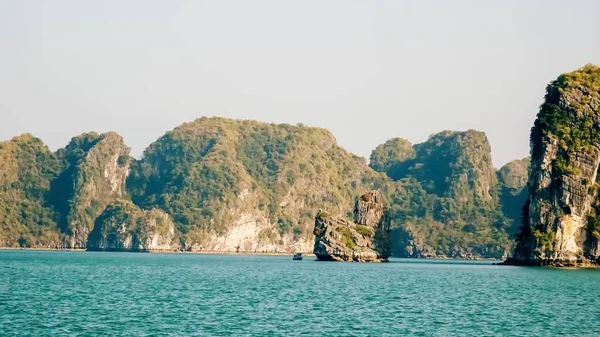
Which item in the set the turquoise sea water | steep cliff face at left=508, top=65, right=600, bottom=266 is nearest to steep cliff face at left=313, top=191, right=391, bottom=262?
steep cliff face at left=508, top=65, right=600, bottom=266

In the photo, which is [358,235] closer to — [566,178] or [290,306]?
[566,178]

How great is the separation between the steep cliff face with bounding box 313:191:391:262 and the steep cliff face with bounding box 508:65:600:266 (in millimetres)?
34071

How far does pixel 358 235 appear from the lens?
541 feet

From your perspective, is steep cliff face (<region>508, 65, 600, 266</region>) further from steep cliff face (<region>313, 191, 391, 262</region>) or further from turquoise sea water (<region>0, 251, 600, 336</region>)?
steep cliff face (<region>313, 191, 391, 262</region>)

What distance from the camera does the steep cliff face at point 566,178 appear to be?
433 feet

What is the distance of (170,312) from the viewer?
6072 cm

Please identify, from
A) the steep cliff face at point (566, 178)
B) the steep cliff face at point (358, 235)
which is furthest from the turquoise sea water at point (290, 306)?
the steep cliff face at point (358, 235)

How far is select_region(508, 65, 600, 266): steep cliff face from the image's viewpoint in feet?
433

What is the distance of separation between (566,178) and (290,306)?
249ft

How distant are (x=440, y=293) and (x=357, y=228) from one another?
84.2 meters

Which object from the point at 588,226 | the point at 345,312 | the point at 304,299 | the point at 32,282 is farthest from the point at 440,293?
the point at 588,226

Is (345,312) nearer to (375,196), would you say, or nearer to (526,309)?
(526,309)

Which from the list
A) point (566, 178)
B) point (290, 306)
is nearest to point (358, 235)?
point (566, 178)

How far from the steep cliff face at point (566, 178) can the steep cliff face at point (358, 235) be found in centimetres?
3407
